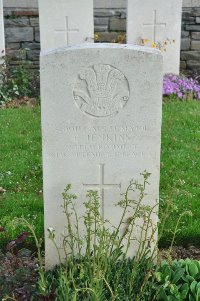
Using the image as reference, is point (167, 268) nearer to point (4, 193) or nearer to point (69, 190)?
point (69, 190)

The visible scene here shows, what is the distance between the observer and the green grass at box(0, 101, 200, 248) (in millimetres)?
4242

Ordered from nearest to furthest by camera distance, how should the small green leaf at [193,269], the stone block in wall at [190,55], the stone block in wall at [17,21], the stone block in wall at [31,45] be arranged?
1. the small green leaf at [193,269]
2. the stone block in wall at [17,21]
3. the stone block in wall at [31,45]
4. the stone block in wall at [190,55]

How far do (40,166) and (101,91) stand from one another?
2.22m

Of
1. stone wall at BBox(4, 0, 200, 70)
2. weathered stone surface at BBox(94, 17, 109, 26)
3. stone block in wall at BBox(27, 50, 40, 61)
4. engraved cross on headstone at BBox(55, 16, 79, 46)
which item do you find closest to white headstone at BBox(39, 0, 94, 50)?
engraved cross on headstone at BBox(55, 16, 79, 46)

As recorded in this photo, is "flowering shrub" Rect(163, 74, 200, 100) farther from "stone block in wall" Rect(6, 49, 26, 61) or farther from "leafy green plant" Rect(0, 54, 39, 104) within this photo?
"stone block in wall" Rect(6, 49, 26, 61)

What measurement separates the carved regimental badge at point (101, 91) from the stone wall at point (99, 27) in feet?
18.1

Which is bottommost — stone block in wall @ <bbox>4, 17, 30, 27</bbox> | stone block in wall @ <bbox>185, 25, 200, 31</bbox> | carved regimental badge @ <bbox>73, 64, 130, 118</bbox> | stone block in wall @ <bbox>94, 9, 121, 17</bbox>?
carved regimental badge @ <bbox>73, 64, 130, 118</bbox>

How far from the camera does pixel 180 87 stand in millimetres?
8078

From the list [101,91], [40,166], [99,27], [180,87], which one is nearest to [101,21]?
[99,27]

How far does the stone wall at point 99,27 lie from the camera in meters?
8.71

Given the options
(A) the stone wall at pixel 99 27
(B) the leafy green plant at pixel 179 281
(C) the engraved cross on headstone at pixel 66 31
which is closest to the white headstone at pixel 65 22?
(C) the engraved cross on headstone at pixel 66 31

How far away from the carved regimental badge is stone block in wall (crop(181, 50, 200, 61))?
20.2 ft

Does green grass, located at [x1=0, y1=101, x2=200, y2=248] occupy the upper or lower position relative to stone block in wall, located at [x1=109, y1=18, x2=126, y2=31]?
lower

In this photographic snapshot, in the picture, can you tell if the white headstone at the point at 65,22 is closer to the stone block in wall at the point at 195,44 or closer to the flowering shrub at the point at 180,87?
the flowering shrub at the point at 180,87
